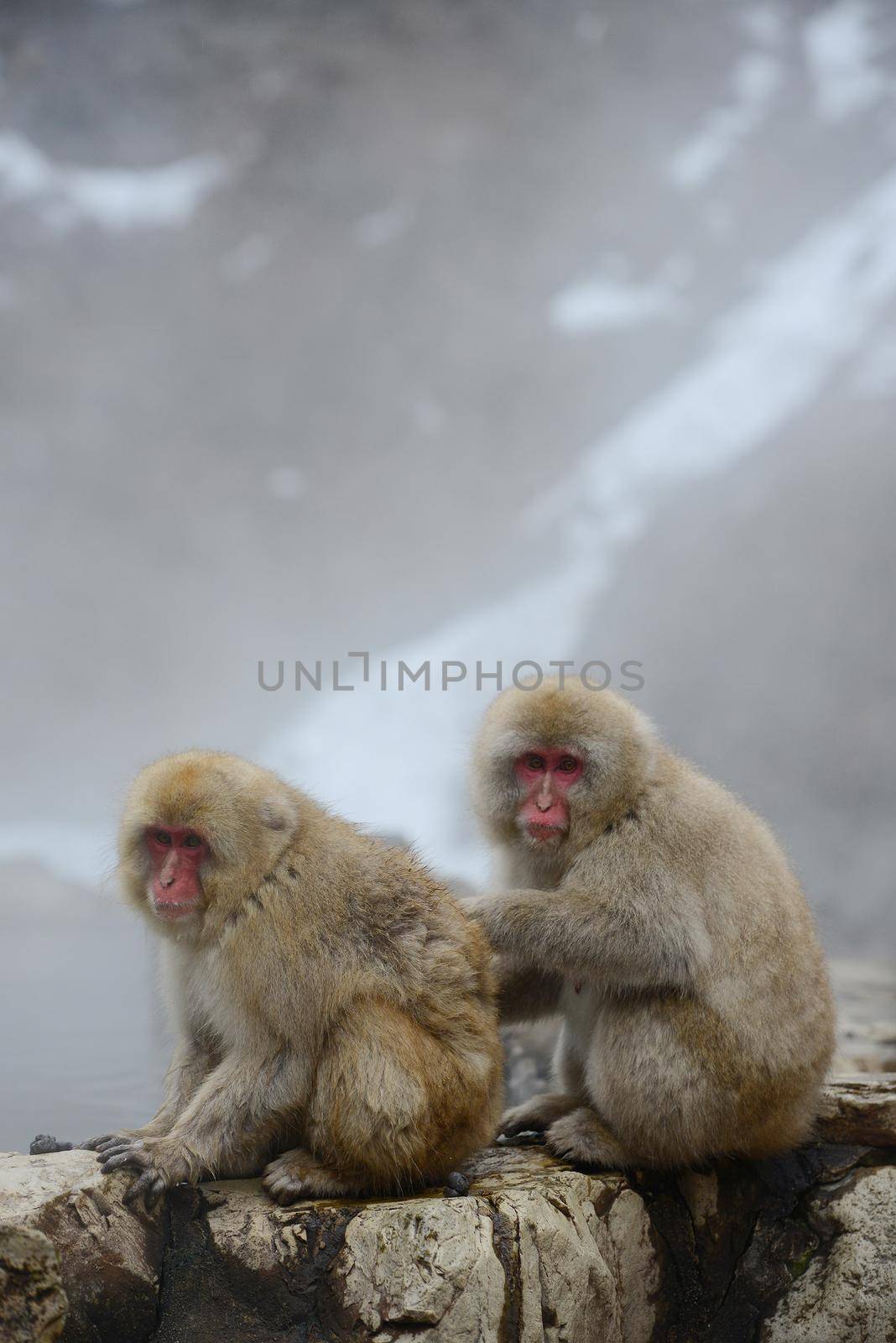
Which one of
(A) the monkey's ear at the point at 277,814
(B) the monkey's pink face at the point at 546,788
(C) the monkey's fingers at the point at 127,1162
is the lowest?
(C) the monkey's fingers at the point at 127,1162

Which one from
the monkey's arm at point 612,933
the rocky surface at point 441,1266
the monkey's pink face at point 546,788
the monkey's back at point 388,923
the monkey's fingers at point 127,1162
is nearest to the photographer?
the rocky surface at point 441,1266

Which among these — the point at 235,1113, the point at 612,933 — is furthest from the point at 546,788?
the point at 235,1113

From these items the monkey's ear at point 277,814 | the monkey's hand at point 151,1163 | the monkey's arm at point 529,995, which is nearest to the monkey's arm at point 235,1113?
the monkey's hand at point 151,1163

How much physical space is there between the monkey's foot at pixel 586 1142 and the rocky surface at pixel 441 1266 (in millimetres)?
42

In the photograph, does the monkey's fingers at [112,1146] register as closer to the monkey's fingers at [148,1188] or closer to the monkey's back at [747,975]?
the monkey's fingers at [148,1188]

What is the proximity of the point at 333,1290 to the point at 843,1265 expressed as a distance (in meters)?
1.54

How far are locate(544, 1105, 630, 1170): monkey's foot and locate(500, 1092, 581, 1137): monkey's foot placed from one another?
0.22 meters

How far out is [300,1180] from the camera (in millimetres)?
2531

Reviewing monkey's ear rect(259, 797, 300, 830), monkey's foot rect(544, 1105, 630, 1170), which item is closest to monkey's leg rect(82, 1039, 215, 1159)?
monkey's ear rect(259, 797, 300, 830)

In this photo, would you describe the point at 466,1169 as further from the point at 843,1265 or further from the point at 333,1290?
the point at 843,1265

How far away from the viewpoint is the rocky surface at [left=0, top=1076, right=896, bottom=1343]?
229 centimetres

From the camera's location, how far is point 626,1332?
279 cm

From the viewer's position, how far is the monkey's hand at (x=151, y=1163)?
94.0 inches

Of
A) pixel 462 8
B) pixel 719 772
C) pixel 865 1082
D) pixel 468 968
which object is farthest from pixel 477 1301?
pixel 462 8
